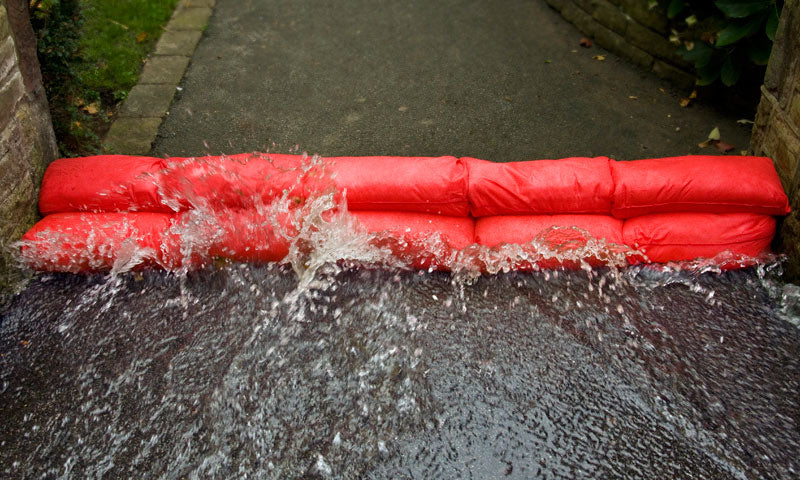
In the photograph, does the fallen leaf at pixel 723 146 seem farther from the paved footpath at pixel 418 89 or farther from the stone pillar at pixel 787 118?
the stone pillar at pixel 787 118

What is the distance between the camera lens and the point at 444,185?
3.24 metres

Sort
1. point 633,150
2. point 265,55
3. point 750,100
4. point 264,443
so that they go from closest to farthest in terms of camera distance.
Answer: point 264,443 < point 633,150 < point 750,100 < point 265,55

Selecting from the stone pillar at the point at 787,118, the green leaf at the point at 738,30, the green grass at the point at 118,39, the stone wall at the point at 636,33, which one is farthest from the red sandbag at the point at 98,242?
the stone wall at the point at 636,33

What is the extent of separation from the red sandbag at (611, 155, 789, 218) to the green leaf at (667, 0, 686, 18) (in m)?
1.79

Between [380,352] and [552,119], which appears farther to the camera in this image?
[552,119]

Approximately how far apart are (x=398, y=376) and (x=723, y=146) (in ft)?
9.70

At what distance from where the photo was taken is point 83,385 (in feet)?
9.34

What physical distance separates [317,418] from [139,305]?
121 centimetres

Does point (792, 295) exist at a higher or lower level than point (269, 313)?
higher

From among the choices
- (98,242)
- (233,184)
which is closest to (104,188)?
(98,242)

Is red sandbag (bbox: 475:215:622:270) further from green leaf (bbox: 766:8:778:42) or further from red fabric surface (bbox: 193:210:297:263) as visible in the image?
green leaf (bbox: 766:8:778:42)

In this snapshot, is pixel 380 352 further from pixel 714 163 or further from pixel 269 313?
pixel 714 163

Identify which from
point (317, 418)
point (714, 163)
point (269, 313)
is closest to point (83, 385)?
point (269, 313)

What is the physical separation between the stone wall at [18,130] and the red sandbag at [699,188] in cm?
315
